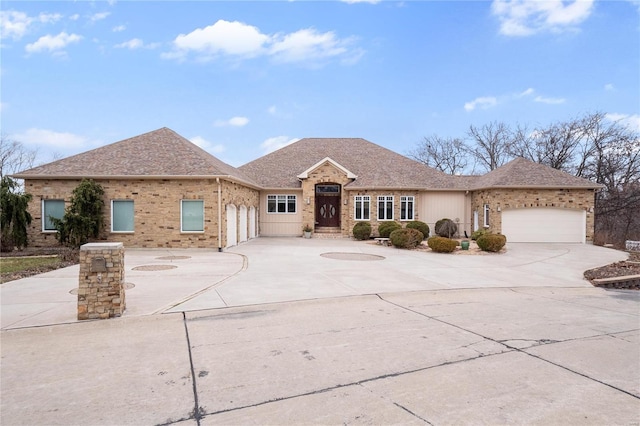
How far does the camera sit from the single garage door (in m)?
20.0

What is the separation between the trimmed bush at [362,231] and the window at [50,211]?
566 inches

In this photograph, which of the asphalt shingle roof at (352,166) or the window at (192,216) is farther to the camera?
the asphalt shingle roof at (352,166)

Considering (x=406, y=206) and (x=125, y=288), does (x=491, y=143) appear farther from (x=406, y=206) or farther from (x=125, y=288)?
(x=125, y=288)

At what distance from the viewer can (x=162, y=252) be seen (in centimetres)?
1505

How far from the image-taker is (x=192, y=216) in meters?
15.8

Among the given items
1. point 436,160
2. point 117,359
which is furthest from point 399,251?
point 436,160

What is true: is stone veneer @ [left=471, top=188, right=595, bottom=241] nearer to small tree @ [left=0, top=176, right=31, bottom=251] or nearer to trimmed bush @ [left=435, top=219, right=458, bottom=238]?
trimmed bush @ [left=435, top=219, right=458, bottom=238]

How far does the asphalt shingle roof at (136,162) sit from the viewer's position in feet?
50.9

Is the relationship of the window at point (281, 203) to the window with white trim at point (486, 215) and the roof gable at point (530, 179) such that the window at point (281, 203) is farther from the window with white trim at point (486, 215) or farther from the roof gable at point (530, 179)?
the window with white trim at point (486, 215)

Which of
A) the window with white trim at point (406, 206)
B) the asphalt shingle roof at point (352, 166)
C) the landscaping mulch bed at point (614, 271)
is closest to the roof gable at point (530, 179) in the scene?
the asphalt shingle roof at point (352, 166)

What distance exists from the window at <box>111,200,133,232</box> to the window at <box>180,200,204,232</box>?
226 cm

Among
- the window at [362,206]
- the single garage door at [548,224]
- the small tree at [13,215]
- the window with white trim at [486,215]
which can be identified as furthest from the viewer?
the window at [362,206]

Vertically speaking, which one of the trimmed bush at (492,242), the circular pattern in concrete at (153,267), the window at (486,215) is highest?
the window at (486,215)

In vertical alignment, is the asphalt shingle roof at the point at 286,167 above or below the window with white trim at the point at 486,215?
above
